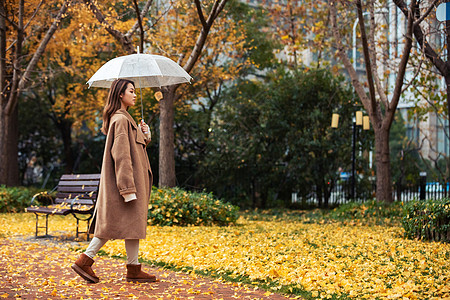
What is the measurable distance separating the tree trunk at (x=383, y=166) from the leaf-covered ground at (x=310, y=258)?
3.78 m

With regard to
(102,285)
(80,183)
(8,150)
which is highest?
(8,150)

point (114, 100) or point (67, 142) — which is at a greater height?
point (67, 142)

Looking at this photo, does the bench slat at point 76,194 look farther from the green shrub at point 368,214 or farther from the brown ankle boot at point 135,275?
the green shrub at point 368,214

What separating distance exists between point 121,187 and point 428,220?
5891mm

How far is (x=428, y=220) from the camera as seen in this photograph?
945 centimetres

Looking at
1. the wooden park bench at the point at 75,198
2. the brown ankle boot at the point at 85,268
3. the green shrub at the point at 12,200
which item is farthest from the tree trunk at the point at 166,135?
the brown ankle boot at the point at 85,268

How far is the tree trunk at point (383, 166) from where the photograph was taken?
1497 cm

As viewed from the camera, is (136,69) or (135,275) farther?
(136,69)

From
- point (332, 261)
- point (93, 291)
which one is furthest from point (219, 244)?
point (93, 291)

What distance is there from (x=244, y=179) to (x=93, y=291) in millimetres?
14126

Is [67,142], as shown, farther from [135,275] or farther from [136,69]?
[135,275]

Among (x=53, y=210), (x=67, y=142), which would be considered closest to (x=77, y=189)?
(x=53, y=210)

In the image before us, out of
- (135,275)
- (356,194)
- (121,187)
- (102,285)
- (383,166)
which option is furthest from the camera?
(356,194)

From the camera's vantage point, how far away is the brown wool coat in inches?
219
